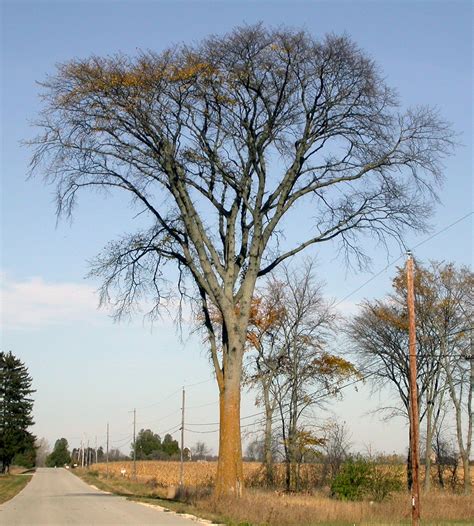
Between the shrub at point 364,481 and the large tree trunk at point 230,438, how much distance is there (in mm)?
11004

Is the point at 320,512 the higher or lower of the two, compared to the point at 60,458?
higher

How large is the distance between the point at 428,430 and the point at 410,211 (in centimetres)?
2627

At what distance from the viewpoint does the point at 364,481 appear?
33281mm

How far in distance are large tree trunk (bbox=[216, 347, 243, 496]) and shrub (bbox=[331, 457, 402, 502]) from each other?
1100cm

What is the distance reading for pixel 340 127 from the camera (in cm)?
2428

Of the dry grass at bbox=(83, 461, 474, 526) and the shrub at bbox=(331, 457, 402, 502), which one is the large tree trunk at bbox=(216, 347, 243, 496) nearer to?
the dry grass at bbox=(83, 461, 474, 526)

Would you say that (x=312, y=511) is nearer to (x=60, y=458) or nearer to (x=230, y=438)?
(x=230, y=438)

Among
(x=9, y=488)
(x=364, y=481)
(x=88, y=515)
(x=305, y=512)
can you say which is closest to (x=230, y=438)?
(x=305, y=512)

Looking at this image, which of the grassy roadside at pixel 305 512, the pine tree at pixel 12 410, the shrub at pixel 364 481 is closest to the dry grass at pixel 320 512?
the grassy roadside at pixel 305 512

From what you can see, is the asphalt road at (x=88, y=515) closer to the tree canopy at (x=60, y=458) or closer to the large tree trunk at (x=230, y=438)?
the large tree trunk at (x=230, y=438)

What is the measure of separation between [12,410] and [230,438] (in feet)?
242

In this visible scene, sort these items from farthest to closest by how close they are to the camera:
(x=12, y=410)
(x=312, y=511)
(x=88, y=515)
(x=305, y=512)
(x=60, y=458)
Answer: (x=60, y=458) < (x=12, y=410) < (x=88, y=515) < (x=312, y=511) < (x=305, y=512)

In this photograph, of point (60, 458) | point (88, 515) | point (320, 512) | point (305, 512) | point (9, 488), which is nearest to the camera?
point (305, 512)

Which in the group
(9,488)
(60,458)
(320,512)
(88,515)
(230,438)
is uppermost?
(230,438)
